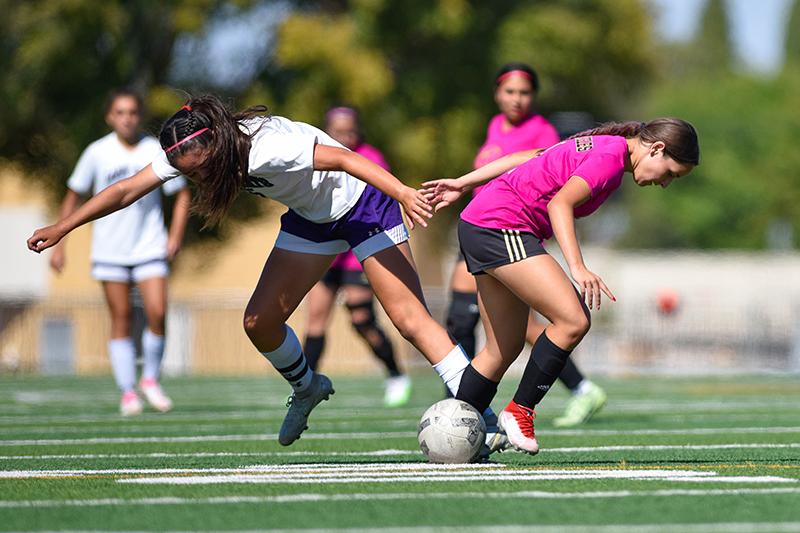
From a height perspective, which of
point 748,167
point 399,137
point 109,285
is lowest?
point 109,285

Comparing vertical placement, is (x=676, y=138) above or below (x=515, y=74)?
below

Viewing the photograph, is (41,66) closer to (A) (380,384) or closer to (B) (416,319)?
(A) (380,384)

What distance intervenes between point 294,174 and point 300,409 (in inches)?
48.1

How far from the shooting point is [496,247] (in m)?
4.75

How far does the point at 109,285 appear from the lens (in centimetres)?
805

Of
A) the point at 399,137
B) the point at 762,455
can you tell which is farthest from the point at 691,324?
the point at 762,455

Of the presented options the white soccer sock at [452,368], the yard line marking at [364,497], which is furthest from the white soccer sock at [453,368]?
the yard line marking at [364,497]

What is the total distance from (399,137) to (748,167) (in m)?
48.1

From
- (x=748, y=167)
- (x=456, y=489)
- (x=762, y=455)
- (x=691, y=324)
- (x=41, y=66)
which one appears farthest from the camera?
(x=748, y=167)

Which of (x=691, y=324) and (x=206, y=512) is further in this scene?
(x=691, y=324)

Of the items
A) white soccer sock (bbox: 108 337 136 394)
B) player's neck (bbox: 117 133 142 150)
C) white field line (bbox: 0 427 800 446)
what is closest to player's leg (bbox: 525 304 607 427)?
white field line (bbox: 0 427 800 446)

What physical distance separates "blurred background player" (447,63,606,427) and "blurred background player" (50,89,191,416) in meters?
2.15

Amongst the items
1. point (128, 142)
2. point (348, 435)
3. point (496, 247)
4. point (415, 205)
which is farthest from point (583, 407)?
point (128, 142)

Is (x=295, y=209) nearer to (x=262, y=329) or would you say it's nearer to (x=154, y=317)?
(x=262, y=329)
